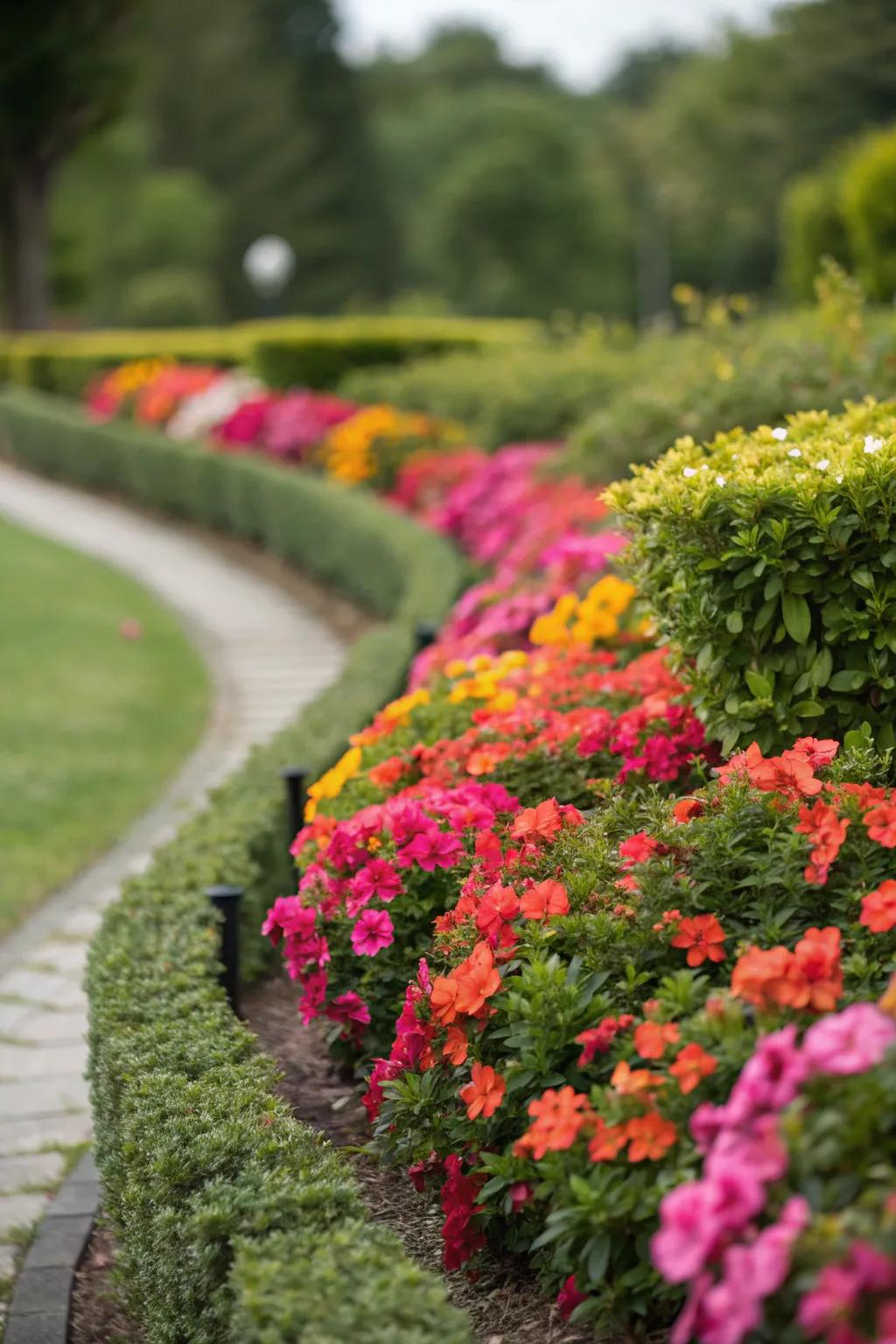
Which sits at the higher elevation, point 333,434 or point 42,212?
point 42,212

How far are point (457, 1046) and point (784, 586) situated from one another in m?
1.18

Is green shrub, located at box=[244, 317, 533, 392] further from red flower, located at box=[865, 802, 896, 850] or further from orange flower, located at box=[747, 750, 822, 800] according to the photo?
red flower, located at box=[865, 802, 896, 850]

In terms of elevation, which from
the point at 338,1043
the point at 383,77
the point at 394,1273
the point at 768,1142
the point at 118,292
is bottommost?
the point at 338,1043

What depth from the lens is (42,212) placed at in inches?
1212

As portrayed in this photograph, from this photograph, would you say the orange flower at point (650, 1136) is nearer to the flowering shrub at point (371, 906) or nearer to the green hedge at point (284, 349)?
the flowering shrub at point (371, 906)

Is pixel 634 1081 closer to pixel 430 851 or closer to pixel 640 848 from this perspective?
pixel 640 848

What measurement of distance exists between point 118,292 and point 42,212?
8.03m

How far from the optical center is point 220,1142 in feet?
8.10

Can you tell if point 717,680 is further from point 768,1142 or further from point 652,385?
point 652,385

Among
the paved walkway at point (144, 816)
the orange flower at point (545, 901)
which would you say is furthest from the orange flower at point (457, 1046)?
the paved walkway at point (144, 816)

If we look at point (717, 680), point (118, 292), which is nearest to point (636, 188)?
point (118, 292)

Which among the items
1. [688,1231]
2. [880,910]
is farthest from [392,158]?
[688,1231]

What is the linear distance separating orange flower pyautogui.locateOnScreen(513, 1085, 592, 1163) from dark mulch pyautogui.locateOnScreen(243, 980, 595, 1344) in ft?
1.40

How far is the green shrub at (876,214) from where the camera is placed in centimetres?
954
